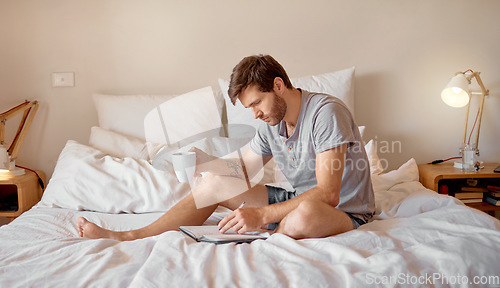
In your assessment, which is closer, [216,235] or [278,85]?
[216,235]

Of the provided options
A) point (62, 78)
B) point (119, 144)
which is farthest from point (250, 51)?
point (62, 78)

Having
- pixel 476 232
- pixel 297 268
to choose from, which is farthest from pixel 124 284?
pixel 476 232

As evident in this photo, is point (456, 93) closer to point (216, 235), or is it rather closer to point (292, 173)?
point (292, 173)

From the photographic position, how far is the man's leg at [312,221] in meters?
1.33

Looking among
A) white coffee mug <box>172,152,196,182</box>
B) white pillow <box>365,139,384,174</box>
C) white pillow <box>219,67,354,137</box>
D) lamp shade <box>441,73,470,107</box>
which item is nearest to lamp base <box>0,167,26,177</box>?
white pillow <box>219,67,354,137</box>

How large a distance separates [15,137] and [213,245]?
1.80 m

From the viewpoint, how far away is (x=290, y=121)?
161 centimetres

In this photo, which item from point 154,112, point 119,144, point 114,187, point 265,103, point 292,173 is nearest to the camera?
point 265,103

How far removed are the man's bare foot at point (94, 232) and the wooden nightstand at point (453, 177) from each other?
1630 mm

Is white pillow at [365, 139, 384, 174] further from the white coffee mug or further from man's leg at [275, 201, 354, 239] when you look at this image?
the white coffee mug

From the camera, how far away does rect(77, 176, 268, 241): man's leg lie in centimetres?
149

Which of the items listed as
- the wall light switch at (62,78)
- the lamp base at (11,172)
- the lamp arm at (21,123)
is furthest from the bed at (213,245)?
the wall light switch at (62,78)

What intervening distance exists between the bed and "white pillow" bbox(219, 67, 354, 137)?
29cm

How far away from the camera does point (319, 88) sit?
7.99 feet
